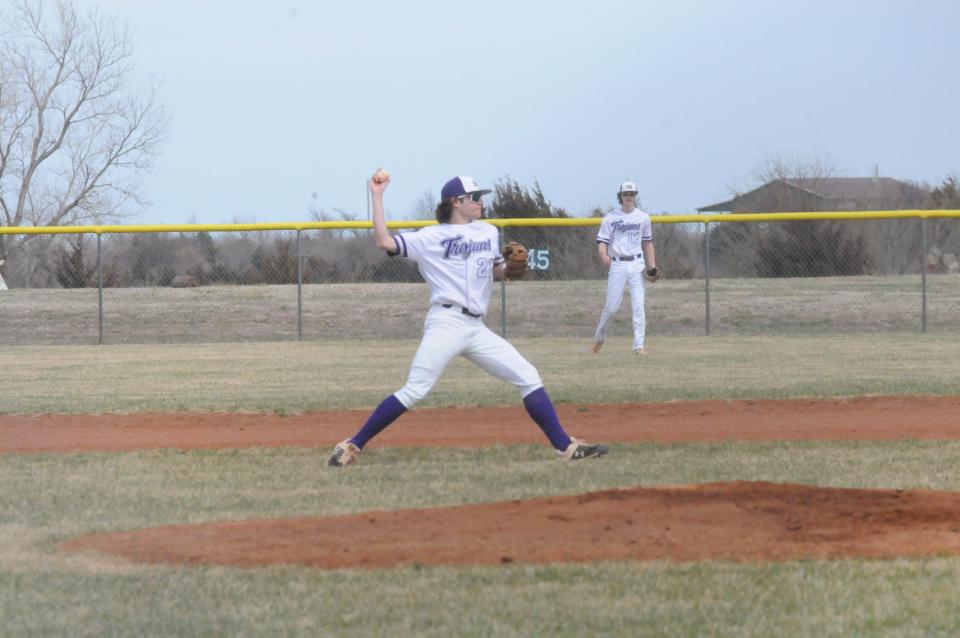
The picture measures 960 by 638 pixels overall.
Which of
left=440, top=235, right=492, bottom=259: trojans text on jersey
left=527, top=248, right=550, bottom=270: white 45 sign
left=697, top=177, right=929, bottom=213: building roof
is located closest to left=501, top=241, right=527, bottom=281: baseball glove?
left=440, top=235, right=492, bottom=259: trojans text on jersey

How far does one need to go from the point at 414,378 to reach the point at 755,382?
19.8 feet

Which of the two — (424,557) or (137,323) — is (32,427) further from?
(137,323)

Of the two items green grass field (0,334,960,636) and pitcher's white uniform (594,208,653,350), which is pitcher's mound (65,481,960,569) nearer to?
green grass field (0,334,960,636)

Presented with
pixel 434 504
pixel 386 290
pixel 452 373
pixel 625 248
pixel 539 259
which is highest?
pixel 625 248

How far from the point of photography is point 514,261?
8.61 metres

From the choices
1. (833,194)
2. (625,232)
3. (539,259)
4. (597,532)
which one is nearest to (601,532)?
(597,532)

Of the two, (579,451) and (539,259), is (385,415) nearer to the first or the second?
(579,451)

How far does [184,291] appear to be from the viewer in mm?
24031

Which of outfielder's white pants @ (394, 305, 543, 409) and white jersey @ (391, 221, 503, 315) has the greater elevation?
white jersey @ (391, 221, 503, 315)

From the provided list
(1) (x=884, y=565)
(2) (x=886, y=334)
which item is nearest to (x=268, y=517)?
(1) (x=884, y=565)

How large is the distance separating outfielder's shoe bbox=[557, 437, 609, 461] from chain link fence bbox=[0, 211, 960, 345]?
1396 cm

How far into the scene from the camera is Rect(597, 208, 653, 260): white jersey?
16.1m

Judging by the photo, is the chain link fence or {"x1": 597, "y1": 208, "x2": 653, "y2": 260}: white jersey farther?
the chain link fence

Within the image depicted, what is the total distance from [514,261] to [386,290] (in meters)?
15.3
